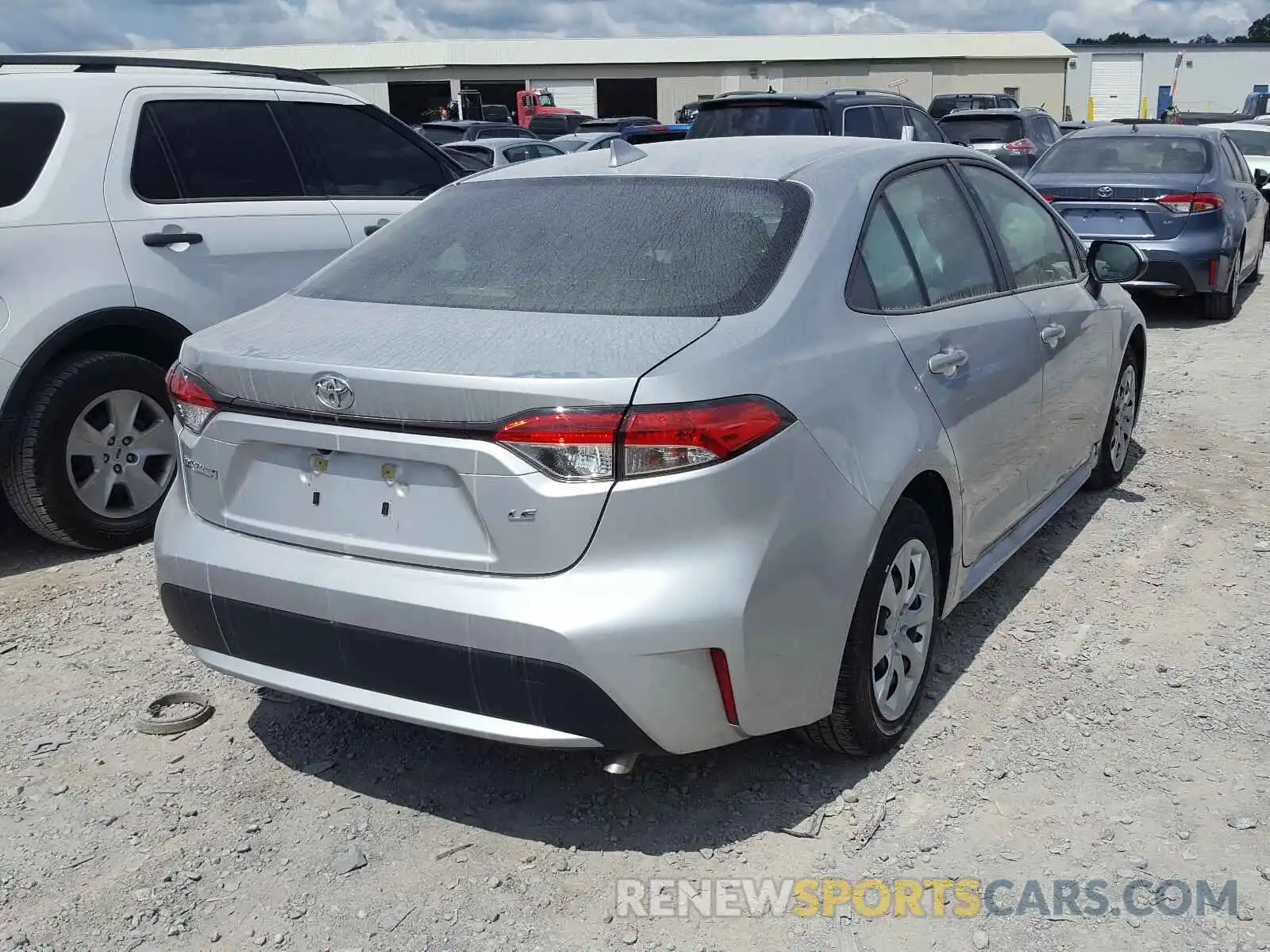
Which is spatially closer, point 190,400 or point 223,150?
point 190,400

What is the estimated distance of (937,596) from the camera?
3.62 m

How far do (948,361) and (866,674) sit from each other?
0.94 meters

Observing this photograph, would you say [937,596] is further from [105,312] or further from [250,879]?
[105,312]

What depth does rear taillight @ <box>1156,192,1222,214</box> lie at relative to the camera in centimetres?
956

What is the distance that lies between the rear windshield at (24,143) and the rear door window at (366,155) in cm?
129

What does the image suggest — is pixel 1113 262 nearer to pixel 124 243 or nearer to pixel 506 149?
pixel 124 243

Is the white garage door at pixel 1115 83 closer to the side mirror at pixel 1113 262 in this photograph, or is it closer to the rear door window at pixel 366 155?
the rear door window at pixel 366 155

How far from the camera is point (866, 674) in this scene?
3.14 meters

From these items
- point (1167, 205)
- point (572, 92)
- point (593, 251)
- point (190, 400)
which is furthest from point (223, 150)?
point (572, 92)

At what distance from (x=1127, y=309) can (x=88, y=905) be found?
4.60 meters

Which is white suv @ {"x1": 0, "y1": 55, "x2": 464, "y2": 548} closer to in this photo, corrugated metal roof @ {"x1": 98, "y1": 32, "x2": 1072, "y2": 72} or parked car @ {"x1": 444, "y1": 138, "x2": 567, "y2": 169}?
parked car @ {"x1": 444, "y1": 138, "x2": 567, "y2": 169}

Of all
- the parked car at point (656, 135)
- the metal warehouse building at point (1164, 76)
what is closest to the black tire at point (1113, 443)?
the parked car at point (656, 135)

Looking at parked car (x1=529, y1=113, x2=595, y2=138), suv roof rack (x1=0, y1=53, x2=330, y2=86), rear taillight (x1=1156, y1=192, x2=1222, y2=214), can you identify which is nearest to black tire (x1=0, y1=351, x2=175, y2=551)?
suv roof rack (x1=0, y1=53, x2=330, y2=86)

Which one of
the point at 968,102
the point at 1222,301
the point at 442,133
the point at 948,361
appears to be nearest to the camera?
the point at 948,361
